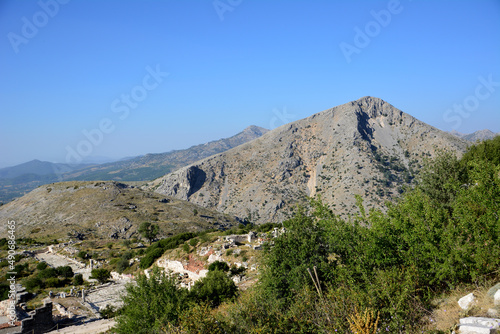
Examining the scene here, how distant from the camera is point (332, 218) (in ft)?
46.1

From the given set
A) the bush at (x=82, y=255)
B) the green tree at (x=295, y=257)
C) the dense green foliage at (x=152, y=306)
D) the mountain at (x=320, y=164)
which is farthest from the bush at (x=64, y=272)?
the mountain at (x=320, y=164)

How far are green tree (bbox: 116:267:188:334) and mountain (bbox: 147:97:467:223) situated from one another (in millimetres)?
99008

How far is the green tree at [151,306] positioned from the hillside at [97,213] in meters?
53.2

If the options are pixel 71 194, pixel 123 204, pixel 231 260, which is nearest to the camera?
pixel 231 260

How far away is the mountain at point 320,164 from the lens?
401 ft

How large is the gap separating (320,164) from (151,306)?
5468 inches

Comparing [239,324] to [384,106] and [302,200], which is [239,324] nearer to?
[302,200]

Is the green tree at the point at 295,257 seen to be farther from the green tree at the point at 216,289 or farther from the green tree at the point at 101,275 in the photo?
the green tree at the point at 101,275

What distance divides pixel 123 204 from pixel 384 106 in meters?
162

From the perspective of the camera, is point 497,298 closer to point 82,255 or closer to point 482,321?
point 482,321

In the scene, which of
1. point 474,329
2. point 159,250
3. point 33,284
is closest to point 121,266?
point 159,250

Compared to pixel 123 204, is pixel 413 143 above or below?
above

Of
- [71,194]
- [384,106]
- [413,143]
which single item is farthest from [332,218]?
[384,106]

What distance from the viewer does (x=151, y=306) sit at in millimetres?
14148
